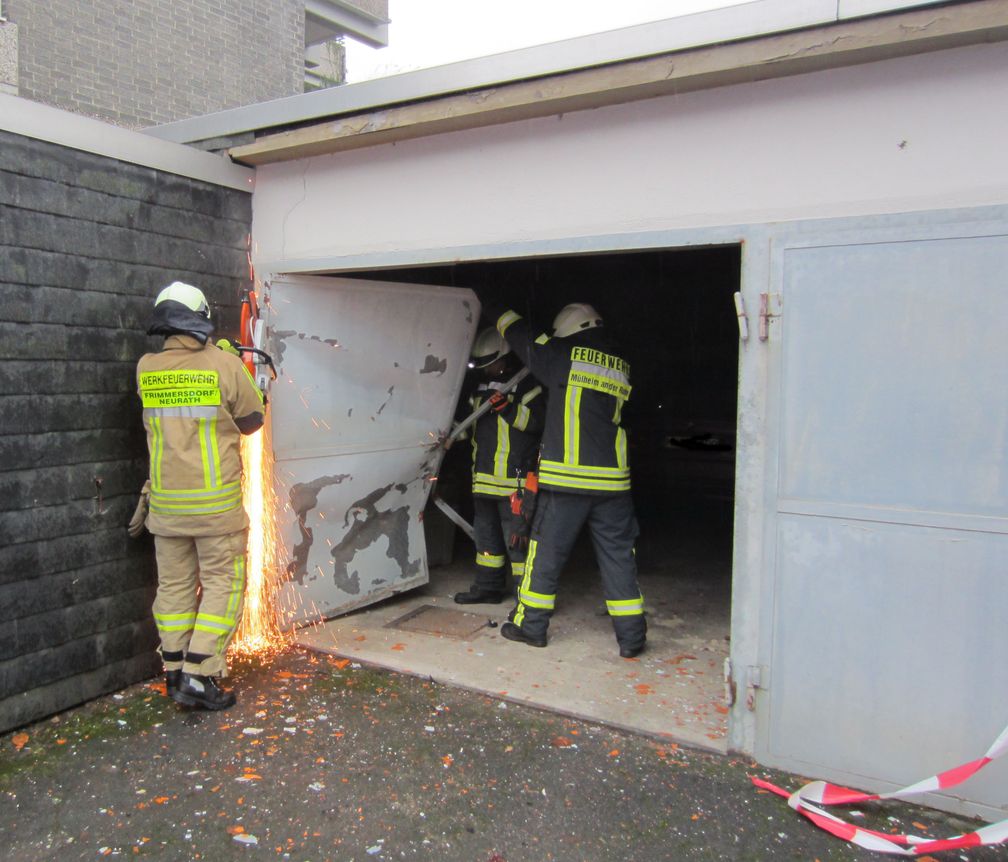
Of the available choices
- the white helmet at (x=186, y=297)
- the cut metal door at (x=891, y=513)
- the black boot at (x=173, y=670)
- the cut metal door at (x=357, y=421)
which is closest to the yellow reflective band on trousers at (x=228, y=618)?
the black boot at (x=173, y=670)

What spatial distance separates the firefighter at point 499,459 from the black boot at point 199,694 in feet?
6.43

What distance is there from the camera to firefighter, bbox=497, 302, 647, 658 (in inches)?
163

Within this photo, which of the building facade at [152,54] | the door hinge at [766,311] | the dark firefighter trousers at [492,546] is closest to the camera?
the door hinge at [766,311]

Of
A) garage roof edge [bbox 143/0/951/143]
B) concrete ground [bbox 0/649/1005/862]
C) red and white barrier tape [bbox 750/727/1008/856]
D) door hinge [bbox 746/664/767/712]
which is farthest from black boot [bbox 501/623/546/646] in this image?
garage roof edge [bbox 143/0/951/143]

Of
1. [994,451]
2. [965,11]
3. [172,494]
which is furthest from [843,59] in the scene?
[172,494]

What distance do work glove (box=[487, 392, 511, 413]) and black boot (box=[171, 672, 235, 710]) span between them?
2340mm

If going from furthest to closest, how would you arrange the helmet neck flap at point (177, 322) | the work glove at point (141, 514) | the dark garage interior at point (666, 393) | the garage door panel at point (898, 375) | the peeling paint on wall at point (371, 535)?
the dark garage interior at point (666, 393) < the peeling paint on wall at point (371, 535) < the work glove at point (141, 514) < the helmet neck flap at point (177, 322) < the garage door panel at point (898, 375)

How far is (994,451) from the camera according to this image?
2.62 meters

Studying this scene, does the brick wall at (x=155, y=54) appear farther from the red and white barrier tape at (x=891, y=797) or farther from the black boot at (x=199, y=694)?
the red and white barrier tape at (x=891, y=797)

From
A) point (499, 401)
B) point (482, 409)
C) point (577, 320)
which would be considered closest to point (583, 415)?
point (577, 320)

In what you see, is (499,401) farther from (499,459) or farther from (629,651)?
(629,651)

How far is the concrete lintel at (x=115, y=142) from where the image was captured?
3273mm

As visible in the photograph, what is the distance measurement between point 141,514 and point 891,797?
3458 millimetres

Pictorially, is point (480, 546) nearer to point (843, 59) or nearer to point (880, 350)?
point (880, 350)
